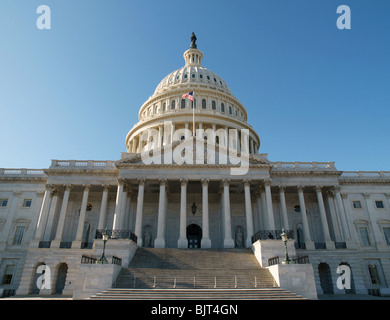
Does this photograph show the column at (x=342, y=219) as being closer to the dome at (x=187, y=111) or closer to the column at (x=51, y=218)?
the dome at (x=187, y=111)

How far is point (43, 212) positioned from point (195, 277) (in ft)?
81.2

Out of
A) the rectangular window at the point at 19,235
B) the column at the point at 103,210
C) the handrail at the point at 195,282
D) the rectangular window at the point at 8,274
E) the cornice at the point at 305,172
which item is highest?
the cornice at the point at 305,172

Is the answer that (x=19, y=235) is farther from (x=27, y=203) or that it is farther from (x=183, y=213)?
(x=183, y=213)

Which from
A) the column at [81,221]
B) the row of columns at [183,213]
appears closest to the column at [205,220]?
the row of columns at [183,213]

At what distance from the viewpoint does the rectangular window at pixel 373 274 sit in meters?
38.3

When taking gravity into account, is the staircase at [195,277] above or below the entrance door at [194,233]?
below

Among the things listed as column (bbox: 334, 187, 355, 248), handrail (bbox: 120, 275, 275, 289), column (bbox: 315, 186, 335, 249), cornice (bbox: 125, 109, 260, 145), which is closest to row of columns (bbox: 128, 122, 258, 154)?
cornice (bbox: 125, 109, 260, 145)

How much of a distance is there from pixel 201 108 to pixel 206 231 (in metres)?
33.2

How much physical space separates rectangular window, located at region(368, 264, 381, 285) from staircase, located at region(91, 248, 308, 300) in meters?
19.1

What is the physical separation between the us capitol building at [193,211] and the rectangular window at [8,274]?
0.15 metres

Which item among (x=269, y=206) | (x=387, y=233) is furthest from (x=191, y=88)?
(x=387, y=233)

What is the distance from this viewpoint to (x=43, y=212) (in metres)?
38.6
